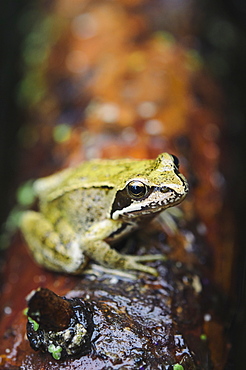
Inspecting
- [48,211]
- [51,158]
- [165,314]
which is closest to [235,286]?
[165,314]

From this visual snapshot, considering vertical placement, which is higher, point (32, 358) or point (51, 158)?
point (51, 158)

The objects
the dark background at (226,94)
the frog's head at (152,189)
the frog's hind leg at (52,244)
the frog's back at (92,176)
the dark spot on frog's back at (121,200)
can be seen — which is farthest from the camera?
the dark background at (226,94)

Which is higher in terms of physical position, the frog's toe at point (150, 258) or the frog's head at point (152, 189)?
the frog's head at point (152, 189)

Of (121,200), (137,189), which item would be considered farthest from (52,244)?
(137,189)

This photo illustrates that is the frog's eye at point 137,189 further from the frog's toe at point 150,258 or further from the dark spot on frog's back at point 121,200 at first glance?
the frog's toe at point 150,258

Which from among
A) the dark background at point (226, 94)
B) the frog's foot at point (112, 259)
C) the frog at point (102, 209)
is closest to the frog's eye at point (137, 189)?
the frog at point (102, 209)

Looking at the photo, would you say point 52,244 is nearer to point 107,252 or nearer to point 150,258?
point 107,252

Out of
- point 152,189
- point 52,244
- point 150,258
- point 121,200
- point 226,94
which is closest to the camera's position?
point 152,189

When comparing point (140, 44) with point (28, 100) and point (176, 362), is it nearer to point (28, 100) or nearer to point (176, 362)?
point (28, 100)
